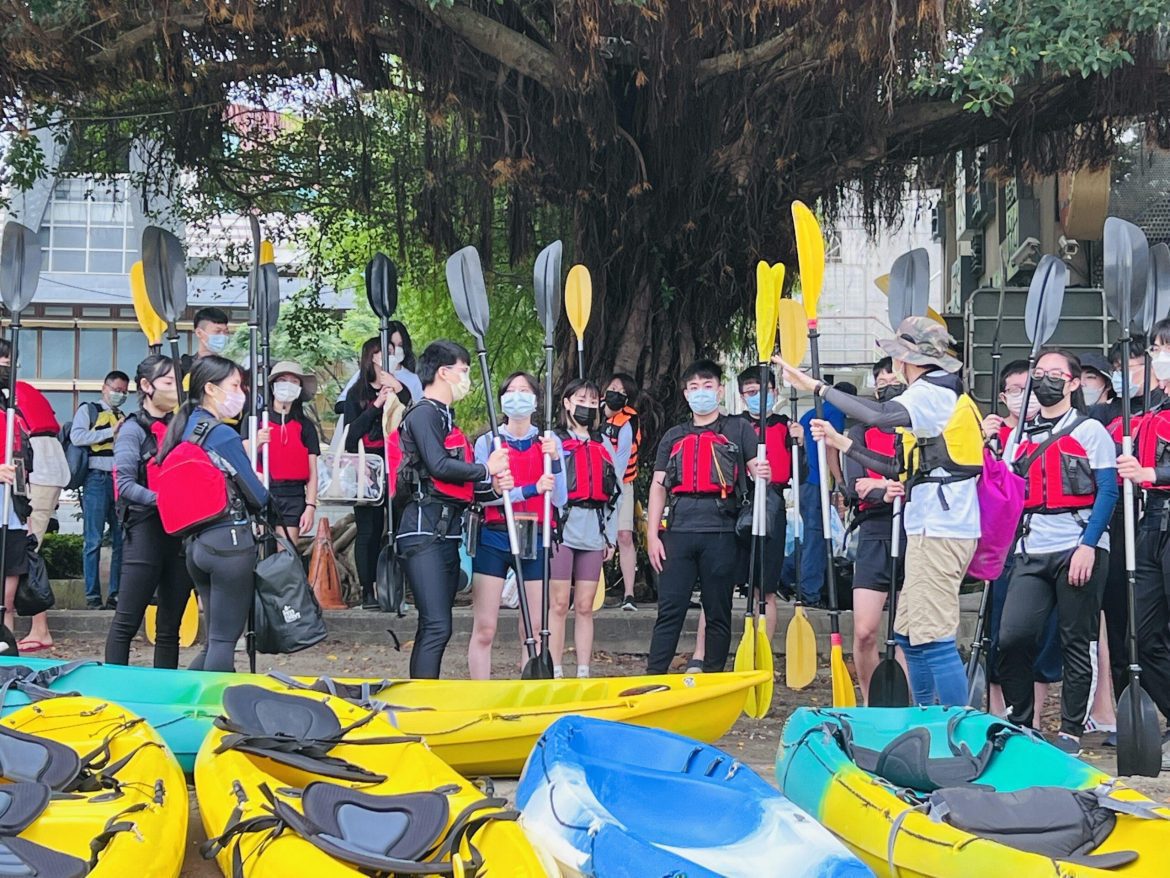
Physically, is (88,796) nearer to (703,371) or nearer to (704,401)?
(704,401)

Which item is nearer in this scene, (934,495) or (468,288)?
(934,495)

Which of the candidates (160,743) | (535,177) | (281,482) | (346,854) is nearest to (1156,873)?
(346,854)

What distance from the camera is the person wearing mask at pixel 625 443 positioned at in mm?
8125

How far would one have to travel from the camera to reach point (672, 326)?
10.7m

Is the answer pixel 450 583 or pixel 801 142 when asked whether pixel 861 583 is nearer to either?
pixel 450 583

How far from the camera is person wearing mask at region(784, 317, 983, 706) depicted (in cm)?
534

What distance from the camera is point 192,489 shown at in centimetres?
553

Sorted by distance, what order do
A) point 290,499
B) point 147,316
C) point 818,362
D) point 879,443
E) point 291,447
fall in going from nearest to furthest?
1. point 879,443
2. point 818,362
3. point 147,316
4. point 291,447
5. point 290,499

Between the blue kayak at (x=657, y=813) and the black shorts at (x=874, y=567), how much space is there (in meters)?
1.74

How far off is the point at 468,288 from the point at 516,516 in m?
1.35

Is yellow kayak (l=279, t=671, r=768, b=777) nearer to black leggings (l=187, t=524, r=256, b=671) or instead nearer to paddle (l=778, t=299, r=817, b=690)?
black leggings (l=187, t=524, r=256, b=671)

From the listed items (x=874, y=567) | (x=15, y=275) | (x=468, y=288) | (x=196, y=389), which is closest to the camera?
(x=196, y=389)

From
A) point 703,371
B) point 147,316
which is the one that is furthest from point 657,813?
point 147,316

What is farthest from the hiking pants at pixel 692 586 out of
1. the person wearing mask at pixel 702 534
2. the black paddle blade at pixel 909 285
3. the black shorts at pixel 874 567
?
the black paddle blade at pixel 909 285
